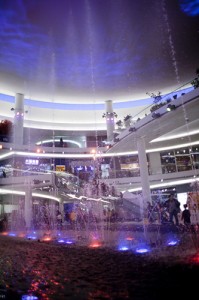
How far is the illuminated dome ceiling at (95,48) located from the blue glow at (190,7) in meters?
0.07

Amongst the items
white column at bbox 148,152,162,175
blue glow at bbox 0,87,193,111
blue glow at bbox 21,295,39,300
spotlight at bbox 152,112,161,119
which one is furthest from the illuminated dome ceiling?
blue glow at bbox 21,295,39,300

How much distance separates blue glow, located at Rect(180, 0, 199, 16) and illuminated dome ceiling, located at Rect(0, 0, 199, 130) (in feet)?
0.22

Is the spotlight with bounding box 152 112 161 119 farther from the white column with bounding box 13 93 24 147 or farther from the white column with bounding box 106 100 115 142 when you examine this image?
the white column with bounding box 13 93 24 147

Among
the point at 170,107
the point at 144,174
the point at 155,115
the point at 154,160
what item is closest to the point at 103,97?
the point at 154,160

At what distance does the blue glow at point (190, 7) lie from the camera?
1711 centimetres

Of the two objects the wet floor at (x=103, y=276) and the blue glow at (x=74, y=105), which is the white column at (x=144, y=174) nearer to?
the wet floor at (x=103, y=276)

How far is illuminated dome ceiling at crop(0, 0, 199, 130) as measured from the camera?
17.5m

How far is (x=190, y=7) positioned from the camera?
1761 centimetres

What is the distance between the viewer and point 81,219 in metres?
23.2

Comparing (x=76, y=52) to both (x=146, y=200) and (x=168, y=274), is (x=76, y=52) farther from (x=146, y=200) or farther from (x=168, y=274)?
(x=168, y=274)

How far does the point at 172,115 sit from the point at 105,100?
1826cm

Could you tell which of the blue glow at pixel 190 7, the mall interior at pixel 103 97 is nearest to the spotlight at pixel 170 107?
the mall interior at pixel 103 97

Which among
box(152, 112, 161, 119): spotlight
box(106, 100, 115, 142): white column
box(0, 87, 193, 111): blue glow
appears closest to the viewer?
box(152, 112, 161, 119): spotlight

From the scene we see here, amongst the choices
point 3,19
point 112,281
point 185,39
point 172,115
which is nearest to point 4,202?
point 3,19
